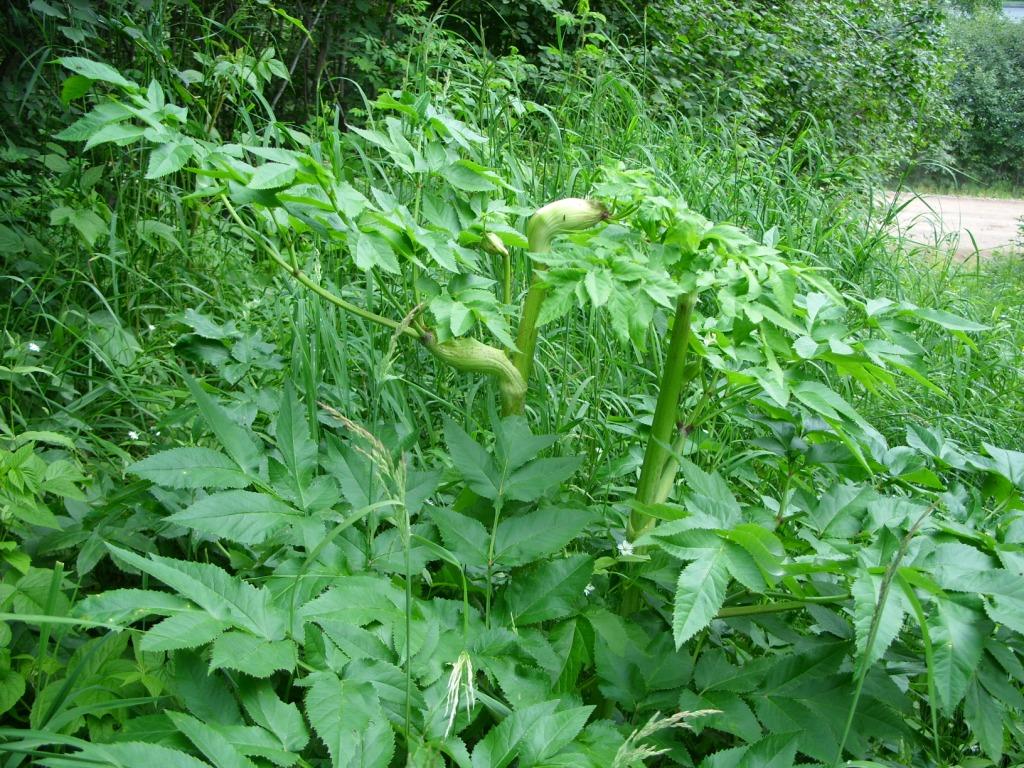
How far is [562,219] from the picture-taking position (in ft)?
5.57

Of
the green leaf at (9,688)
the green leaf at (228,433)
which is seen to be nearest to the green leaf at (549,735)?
the green leaf at (228,433)

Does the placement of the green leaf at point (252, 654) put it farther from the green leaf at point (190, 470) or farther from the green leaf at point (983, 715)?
the green leaf at point (983, 715)

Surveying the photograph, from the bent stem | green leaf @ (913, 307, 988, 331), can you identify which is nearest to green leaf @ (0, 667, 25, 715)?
the bent stem

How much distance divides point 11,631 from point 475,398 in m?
1.30

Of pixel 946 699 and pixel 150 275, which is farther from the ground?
pixel 946 699

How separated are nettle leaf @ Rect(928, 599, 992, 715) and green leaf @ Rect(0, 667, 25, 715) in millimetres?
1333

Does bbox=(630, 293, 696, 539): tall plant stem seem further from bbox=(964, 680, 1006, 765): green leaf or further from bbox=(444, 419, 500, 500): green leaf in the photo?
bbox=(964, 680, 1006, 765): green leaf

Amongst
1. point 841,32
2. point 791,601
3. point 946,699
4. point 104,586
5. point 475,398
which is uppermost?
point 841,32

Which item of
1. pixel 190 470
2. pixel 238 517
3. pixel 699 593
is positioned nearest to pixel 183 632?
pixel 238 517

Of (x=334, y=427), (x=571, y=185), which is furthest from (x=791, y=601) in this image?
(x=571, y=185)

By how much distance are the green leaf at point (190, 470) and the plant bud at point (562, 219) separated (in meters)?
0.69

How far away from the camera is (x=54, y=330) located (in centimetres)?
264

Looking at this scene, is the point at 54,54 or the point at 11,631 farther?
the point at 54,54

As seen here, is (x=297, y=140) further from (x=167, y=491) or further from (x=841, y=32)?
(x=841, y=32)
